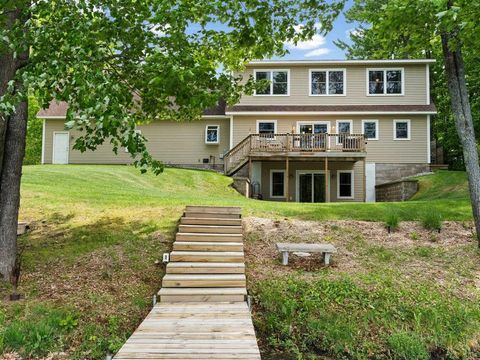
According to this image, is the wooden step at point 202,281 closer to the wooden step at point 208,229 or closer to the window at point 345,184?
the wooden step at point 208,229

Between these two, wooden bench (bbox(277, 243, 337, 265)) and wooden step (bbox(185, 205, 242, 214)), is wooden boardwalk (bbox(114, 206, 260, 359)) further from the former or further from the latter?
wooden bench (bbox(277, 243, 337, 265))

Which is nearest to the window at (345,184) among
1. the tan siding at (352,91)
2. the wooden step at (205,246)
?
the tan siding at (352,91)

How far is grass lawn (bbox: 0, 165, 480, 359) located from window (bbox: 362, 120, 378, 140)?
9931 millimetres

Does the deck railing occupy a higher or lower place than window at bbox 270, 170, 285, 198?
higher

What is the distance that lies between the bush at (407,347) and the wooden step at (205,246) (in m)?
3.05

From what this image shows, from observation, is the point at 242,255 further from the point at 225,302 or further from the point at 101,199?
the point at 101,199

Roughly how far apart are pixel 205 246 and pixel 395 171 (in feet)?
51.7

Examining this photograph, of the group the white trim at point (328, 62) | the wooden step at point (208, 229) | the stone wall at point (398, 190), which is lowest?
the wooden step at point (208, 229)

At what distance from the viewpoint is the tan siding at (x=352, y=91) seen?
2048 centimetres

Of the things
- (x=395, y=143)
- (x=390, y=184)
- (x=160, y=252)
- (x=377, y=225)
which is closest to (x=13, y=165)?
(x=160, y=252)

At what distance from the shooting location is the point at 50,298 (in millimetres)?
5688

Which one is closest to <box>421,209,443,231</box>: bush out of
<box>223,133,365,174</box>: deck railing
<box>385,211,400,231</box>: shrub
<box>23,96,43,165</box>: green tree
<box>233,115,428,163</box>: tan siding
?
<box>385,211,400,231</box>: shrub

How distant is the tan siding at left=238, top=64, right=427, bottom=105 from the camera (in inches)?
806

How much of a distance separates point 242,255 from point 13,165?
4037 mm
